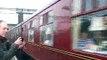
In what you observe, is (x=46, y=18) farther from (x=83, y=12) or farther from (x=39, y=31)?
(x=83, y=12)

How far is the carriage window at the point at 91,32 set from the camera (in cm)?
410

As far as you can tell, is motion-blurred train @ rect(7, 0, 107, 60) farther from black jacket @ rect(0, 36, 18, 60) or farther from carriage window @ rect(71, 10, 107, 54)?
black jacket @ rect(0, 36, 18, 60)

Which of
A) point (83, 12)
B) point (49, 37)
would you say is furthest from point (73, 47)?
point (49, 37)

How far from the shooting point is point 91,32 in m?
4.46

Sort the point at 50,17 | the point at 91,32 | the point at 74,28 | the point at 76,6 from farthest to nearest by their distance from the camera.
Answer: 1. the point at 50,17
2. the point at 74,28
3. the point at 76,6
4. the point at 91,32

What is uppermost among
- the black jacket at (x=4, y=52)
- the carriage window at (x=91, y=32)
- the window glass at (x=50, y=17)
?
the window glass at (x=50, y=17)

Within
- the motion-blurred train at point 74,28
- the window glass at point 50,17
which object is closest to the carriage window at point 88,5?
the motion-blurred train at point 74,28

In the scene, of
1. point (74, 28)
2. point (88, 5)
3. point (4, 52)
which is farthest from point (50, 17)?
point (88, 5)

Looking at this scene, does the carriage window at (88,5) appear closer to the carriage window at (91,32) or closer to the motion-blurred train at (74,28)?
the motion-blurred train at (74,28)

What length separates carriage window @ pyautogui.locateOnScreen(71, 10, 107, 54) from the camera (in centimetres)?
410

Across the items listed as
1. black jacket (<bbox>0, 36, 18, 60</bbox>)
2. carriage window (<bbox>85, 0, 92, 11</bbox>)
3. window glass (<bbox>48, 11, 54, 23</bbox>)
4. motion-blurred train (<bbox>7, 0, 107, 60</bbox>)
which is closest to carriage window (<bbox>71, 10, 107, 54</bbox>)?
motion-blurred train (<bbox>7, 0, 107, 60</bbox>)

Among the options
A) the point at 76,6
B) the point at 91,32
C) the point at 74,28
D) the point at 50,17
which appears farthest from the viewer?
the point at 50,17

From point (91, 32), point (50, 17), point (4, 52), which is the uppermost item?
point (50, 17)

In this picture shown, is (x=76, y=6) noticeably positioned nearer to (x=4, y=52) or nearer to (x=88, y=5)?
(x=88, y=5)
